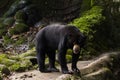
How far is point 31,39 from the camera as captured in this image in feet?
65.6

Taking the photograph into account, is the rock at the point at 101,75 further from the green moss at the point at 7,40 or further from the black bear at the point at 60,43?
the green moss at the point at 7,40

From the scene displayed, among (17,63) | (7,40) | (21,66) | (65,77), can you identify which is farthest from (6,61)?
(7,40)

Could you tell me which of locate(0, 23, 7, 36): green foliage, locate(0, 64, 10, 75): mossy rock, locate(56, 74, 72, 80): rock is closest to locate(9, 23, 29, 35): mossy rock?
locate(0, 23, 7, 36): green foliage

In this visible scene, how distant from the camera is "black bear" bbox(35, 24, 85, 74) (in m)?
9.97

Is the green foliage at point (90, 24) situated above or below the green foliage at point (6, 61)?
above

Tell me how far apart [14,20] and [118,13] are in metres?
6.72

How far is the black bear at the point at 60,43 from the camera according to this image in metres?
9.97

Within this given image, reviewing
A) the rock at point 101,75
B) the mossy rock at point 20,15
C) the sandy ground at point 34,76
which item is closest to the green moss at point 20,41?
the mossy rock at point 20,15

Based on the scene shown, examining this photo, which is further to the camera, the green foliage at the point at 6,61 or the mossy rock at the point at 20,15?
the mossy rock at the point at 20,15

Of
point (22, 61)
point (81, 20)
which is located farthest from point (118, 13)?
point (22, 61)

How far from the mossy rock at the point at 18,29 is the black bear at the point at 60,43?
9.64 m

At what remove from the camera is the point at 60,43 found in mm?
10352

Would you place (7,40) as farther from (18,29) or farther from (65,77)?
(65,77)

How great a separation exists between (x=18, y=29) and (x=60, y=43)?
35.8ft
